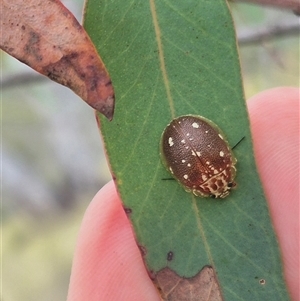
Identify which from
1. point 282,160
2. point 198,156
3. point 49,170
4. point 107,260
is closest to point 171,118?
point 198,156

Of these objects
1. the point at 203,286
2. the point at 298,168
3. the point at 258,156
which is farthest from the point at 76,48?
the point at 298,168

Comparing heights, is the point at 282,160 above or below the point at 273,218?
above

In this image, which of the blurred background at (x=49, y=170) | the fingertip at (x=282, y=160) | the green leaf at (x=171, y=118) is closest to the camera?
the green leaf at (x=171, y=118)

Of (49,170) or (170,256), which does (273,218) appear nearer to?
(170,256)

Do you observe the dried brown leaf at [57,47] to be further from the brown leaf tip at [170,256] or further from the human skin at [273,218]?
the human skin at [273,218]

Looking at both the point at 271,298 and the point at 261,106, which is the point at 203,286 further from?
the point at 261,106

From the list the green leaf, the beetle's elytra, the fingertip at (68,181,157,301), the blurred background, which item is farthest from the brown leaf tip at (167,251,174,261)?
the blurred background

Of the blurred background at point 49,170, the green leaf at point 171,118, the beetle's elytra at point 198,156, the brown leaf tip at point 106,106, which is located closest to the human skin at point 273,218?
the beetle's elytra at point 198,156

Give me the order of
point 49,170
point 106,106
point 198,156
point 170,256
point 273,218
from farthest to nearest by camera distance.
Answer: point 49,170 → point 273,218 → point 198,156 → point 170,256 → point 106,106
